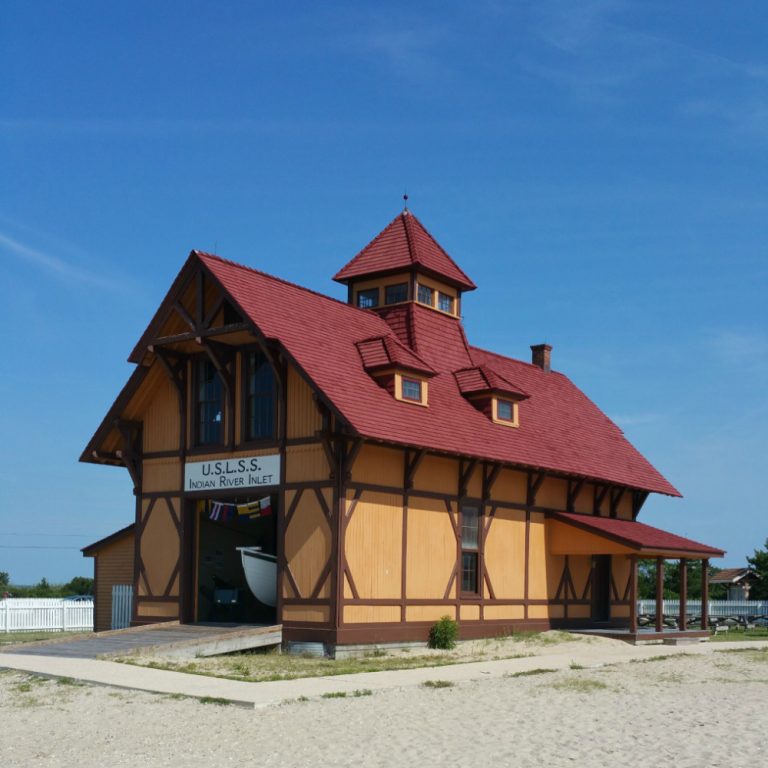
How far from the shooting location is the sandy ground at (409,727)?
12.8m

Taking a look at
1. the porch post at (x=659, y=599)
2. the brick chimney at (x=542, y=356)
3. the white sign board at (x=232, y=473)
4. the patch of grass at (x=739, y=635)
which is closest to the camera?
the white sign board at (x=232, y=473)

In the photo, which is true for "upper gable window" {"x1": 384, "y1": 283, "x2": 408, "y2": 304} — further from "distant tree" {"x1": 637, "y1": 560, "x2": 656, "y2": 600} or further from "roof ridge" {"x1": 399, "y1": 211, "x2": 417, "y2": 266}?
"distant tree" {"x1": 637, "y1": 560, "x2": 656, "y2": 600}

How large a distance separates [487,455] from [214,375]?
694cm

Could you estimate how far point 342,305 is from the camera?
2903 cm

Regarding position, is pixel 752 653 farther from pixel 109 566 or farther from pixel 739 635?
pixel 109 566

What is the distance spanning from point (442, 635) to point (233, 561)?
20.3 ft

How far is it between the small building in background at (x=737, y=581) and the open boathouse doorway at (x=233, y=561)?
44682 mm

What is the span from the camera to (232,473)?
26141 millimetres

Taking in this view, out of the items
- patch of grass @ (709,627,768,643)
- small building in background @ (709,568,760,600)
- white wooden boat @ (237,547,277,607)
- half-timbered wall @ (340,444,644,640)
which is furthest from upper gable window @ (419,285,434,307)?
small building in background @ (709,568,760,600)

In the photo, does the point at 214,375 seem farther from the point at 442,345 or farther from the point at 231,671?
the point at 231,671

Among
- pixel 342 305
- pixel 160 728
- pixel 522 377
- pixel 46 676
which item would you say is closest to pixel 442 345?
pixel 342 305

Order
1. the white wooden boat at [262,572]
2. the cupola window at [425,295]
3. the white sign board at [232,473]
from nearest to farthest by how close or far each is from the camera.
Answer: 1. the white sign board at [232,473]
2. the white wooden boat at [262,572]
3. the cupola window at [425,295]

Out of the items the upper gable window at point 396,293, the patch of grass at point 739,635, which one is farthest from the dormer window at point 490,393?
the patch of grass at point 739,635

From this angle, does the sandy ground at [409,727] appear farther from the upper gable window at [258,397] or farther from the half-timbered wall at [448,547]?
the upper gable window at [258,397]
